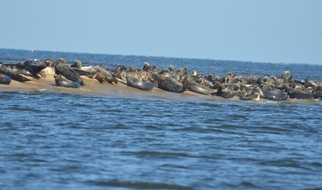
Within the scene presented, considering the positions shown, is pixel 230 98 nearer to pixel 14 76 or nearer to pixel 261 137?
pixel 14 76

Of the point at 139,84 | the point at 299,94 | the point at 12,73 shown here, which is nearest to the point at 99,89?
the point at 139,84

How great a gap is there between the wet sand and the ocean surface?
27.3 inches

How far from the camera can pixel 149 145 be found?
15.3 meters

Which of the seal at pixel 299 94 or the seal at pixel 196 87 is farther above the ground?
the seal at pixel 196 87

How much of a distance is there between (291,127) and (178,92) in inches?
342

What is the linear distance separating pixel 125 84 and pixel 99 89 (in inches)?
84.1

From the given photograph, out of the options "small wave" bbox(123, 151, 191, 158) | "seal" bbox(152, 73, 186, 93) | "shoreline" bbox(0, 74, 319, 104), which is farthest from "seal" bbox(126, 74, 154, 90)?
"small wave" bbox(123, 151, 191, 158)

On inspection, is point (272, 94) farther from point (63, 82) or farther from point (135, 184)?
point (135, 184)

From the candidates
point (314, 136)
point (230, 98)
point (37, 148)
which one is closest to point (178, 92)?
point (230, 98)

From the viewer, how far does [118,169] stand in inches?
489

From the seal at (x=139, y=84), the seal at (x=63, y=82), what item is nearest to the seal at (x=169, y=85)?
the seal at (x=139, y=84)

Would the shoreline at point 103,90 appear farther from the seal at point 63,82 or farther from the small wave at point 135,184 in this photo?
the small wave at point 135,184

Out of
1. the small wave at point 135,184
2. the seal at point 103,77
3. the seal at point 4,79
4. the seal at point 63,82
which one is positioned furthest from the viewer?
the seal at point 103,77

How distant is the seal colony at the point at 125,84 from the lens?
25766 mm
